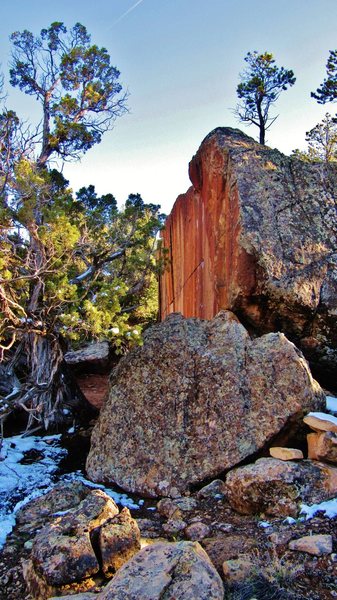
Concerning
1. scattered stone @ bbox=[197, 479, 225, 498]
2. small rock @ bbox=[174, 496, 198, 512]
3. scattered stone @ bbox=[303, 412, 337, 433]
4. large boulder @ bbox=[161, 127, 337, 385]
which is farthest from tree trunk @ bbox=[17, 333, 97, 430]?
scattered stone @ bbox=[303, 412, 337, 433]

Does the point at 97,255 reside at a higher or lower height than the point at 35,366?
higher

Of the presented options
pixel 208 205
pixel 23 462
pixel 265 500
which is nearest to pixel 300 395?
pixel 265 500

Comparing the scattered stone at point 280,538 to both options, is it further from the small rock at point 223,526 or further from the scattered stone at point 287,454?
the scattered stone at point 287,454

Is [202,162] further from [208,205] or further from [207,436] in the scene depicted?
[207,436]

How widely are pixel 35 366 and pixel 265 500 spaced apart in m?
6.32

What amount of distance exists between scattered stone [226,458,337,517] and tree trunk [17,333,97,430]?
200 inches

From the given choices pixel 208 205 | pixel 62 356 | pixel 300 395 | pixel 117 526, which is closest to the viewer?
pixel 117 526

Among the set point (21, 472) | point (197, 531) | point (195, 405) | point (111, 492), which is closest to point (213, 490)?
point (197, 531)

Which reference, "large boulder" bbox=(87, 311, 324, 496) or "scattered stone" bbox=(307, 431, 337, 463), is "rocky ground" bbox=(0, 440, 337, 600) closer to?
"large boulder" bbox=(87, 311, 324, 496)

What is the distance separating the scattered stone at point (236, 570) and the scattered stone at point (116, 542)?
963mm

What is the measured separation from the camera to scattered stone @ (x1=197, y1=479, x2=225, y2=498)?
5.46 metres

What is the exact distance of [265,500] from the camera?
4.77m

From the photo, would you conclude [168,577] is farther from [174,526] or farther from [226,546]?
[174,526]

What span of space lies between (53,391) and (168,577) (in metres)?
7.54
